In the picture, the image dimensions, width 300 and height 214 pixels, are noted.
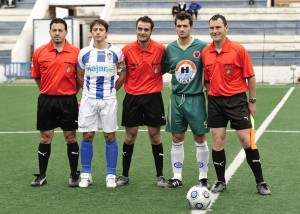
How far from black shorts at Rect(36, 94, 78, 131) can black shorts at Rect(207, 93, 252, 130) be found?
1580 millimetres

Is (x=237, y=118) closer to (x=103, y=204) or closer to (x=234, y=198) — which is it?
(x=234, y=198)

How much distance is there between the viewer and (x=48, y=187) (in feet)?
24.6

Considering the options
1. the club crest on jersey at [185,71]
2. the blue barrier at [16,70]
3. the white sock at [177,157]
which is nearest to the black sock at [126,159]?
the white sock at [177,157]

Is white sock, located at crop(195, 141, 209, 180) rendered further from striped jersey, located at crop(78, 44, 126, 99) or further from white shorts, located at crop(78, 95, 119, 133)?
striped jersey, located at crop(78, 44, 126, 99)

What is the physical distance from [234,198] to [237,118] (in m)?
0.86

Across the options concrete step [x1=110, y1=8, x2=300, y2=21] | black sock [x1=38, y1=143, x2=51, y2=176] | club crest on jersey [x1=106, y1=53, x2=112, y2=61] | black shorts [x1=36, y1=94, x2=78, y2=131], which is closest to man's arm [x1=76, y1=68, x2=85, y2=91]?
black shorts [x1=36, y1=94, x2=78, y2=131]

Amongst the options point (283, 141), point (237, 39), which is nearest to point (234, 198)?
point (283, 141)

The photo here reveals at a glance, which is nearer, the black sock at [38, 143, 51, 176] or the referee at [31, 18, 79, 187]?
the referee at [31, 18, 79, 187]

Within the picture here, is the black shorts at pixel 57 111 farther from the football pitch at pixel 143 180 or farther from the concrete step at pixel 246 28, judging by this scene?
the concrete step at pixel 246 28

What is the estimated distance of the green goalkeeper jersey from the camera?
24.0 ft

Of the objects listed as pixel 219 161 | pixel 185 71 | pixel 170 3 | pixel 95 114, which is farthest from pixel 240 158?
pixel 170 3

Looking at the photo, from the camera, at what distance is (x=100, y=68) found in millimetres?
7398

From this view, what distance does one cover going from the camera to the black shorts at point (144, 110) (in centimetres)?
756

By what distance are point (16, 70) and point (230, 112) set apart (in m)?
24.5
